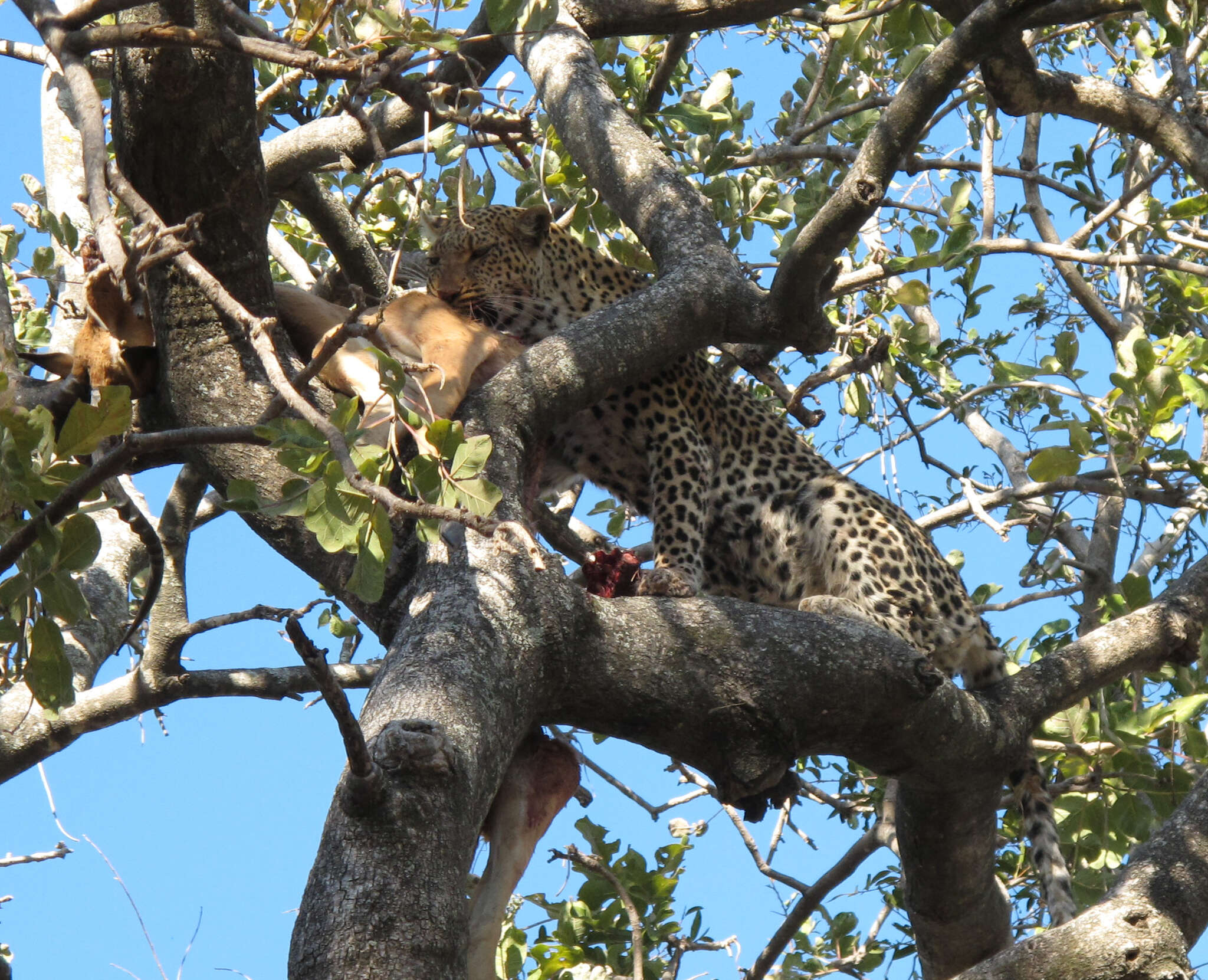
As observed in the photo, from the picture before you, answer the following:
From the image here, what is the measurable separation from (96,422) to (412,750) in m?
0.81

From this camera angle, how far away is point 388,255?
6031 millimetres

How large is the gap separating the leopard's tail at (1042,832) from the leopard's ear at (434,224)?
318 cm

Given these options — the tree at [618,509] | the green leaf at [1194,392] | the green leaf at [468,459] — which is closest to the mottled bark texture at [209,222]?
the tree at [618,509]

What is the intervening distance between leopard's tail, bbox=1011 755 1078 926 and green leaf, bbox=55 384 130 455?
3125mm

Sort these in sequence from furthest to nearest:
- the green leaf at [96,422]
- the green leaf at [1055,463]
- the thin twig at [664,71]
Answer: the thin twig at [664,71], the green leaf at [1055,463], the green leaf at [96,422]

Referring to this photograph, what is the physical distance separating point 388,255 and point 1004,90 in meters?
2.86

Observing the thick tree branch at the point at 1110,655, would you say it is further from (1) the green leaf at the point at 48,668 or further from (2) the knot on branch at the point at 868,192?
(1) the green leaf at the point at 48,668

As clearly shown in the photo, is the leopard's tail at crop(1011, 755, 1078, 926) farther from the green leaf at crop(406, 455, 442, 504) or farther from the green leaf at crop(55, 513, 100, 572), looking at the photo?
the green leaf at crop(55, 513, 100, 572)

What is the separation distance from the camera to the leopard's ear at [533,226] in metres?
5.69

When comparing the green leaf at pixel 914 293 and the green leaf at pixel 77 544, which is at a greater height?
the green leaf at pixel 914 293

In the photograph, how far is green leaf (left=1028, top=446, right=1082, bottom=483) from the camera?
411cm

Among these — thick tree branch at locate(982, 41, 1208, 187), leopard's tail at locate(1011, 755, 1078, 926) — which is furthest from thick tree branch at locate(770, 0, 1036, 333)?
leopard's tail at locate(1011, 755, 1078, 926)

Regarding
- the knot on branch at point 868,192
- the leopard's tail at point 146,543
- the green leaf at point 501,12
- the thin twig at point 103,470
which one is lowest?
the thin twig at point 103,470

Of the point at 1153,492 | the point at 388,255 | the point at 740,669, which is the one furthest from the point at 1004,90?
the point at 388,255
